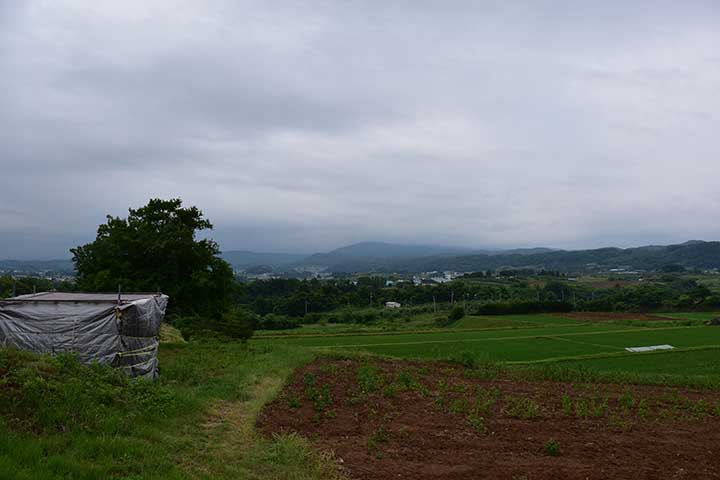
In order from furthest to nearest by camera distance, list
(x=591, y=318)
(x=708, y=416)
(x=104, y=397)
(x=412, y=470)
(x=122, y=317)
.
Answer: (x=591, y=318), (x=122, y=317), (x=708, y=416), (x=104, y=397), (x=412, y=470)

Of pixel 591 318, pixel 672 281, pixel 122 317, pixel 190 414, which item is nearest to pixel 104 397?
pixel 190 414

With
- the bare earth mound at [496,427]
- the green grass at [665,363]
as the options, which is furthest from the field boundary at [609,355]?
the bare earth mound at [496,427]

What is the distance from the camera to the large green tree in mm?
30078

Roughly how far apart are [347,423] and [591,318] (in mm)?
53011

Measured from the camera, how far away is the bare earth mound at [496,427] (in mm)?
7613

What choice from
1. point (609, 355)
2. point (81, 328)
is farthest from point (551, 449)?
point (609, 355)

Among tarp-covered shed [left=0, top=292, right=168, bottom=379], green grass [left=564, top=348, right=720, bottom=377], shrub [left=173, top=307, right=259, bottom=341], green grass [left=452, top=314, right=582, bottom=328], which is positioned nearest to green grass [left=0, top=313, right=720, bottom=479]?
tarp-covered shed [left=0, top=292, right=168, bottom=379]

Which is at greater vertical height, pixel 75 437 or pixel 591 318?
pixel 75 437

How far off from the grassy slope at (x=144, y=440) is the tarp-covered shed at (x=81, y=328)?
96.1 inches

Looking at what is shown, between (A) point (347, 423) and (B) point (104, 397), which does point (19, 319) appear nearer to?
(B) point (104, 397)

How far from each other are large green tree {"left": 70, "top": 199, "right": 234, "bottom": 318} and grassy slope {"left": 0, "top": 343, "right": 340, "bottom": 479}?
20421 millimetres

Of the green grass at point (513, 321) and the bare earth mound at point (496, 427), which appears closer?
the bare earth mound at point (496, 427)

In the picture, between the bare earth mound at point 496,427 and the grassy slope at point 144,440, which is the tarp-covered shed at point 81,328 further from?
the bare earth mound at point 496,427

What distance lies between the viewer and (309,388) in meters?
13.4
